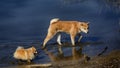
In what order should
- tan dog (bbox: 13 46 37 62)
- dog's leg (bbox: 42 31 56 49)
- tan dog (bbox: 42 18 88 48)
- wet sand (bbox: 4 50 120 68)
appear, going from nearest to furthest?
wet sand (bbox: 4 50 120 68), tan dog (bbox: 13 46 37 62), dog's leg (bbox: 42 31 56 49), tan dog (bbox: 42 18 88 48)

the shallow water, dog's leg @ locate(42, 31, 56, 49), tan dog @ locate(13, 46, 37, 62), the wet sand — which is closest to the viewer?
the wet sand

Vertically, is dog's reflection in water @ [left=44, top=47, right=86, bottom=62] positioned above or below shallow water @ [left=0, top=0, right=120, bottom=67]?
below

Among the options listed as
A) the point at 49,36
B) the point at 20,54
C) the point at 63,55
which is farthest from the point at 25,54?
the point at 49,36

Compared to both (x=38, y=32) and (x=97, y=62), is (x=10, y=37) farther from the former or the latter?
(x=97, y=62)

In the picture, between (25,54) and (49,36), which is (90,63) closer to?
(25,54)

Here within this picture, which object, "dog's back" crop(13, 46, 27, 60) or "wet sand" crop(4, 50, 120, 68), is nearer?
"wet sand" crop(4, 50, 120, 68)

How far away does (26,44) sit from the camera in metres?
19.3

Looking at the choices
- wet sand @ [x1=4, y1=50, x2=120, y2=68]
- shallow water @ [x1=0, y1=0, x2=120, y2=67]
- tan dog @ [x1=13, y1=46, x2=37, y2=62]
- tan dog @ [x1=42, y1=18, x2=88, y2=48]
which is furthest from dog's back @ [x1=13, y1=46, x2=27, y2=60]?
tan dog @ [x1=42, y1=18, x2=88, y2=48]

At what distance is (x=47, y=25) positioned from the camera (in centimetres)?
Answer: 2239

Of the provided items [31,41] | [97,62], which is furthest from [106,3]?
[97,62]

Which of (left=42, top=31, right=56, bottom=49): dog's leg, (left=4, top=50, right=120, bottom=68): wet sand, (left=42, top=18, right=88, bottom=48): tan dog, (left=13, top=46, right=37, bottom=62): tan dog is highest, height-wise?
(left=42, top=18, right=88, bottom=48): tan dog

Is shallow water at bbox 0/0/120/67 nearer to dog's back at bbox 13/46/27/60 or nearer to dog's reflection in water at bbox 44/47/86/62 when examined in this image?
dog's reflection in water at bbox 44/47/86/62

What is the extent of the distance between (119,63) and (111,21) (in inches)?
343

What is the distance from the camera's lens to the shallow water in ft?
58.7
